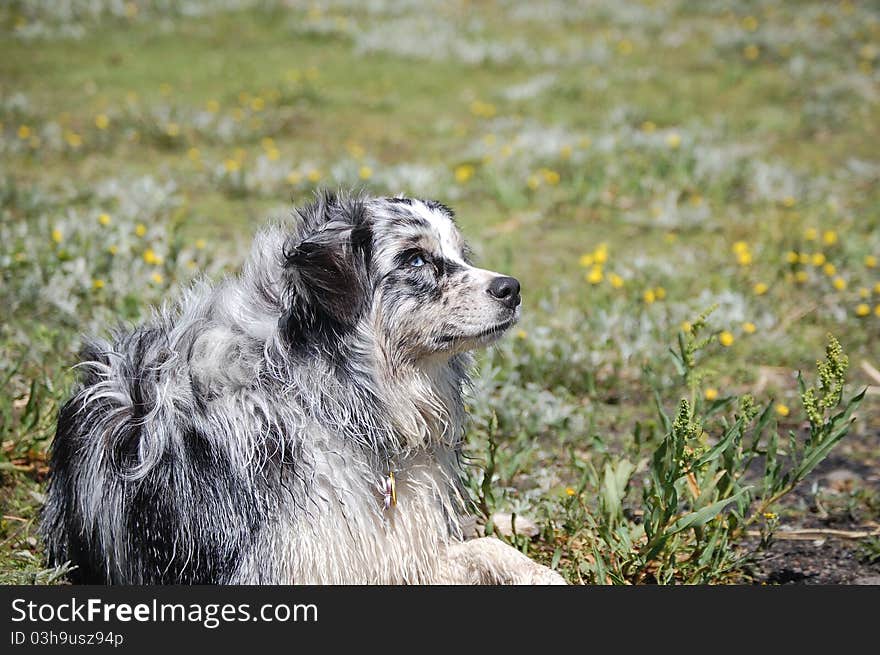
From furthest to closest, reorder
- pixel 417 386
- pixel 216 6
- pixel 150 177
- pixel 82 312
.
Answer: pixel 216 6 < pixel 150 177 < pixel 82 312 < pixel 417 386

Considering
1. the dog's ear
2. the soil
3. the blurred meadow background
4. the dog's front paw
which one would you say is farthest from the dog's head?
the soil

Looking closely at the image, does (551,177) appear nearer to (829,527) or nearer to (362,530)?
(829,527)

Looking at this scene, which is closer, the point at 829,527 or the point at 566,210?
the point at 829,527

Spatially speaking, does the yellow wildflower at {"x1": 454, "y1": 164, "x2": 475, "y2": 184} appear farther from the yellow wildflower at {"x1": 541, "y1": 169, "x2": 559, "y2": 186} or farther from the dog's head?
the dog's head

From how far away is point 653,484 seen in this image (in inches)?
147

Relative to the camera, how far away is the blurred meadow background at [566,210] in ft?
14.0

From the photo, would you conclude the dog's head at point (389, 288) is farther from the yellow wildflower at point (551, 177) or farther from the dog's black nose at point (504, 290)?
the yellow wildflower at point (551, 177)

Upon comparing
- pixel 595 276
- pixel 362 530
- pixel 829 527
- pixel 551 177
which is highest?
pixel 551 177

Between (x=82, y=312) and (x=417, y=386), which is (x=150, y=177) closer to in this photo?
(x=82, y=312)

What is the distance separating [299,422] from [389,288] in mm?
585

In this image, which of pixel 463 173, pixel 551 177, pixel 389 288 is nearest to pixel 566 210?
pixel 551 177

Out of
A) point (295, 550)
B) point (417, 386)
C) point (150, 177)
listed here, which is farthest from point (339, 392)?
point (150, 177)

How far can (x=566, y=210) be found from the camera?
908cm

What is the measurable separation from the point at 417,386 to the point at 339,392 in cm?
31
